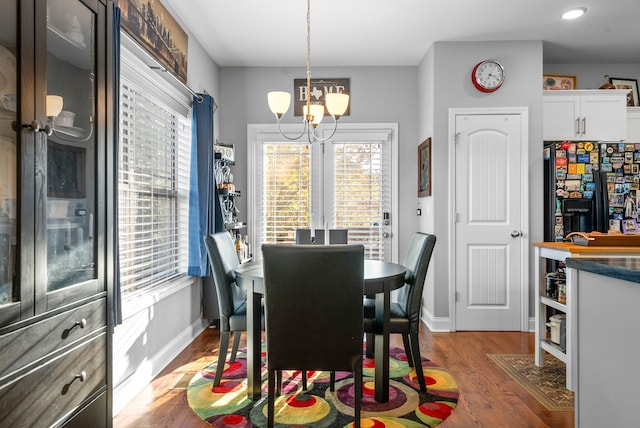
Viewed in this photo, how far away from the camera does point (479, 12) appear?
3420 millimetres

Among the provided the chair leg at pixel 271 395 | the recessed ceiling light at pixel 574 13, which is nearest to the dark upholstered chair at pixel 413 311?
the chair leg at pixel 271 395

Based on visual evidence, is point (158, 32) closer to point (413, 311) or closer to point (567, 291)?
point (413, 311)

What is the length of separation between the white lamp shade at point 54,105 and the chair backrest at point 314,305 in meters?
0.96

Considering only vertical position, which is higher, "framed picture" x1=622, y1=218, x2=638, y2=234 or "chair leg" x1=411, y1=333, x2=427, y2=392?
"framed picture" x1=622, y1=218, x2=638, y2=234

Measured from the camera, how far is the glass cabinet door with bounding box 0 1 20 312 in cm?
112

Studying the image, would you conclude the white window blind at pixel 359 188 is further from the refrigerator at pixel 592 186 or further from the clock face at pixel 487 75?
the refrigerator at pixel 592 186

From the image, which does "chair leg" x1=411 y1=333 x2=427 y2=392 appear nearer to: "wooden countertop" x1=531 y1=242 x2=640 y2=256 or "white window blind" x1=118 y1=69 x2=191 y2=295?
"wooden countertop" x1=531 y1=242 x2=640 y2=256

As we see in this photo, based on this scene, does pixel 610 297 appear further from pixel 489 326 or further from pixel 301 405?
pixel 489 326

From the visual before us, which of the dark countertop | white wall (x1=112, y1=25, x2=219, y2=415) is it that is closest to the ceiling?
white wall (x1=112, y1=25, x2=219, y2=415)

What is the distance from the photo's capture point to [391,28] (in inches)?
146

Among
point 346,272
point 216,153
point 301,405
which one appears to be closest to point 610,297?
point 346,272

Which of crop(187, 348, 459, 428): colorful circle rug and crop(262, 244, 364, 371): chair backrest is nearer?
crop(262, 244, 364, 371): chair backrest

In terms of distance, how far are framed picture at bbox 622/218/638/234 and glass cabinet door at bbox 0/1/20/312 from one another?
14.0ft

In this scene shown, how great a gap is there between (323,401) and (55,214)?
1.78 metres
